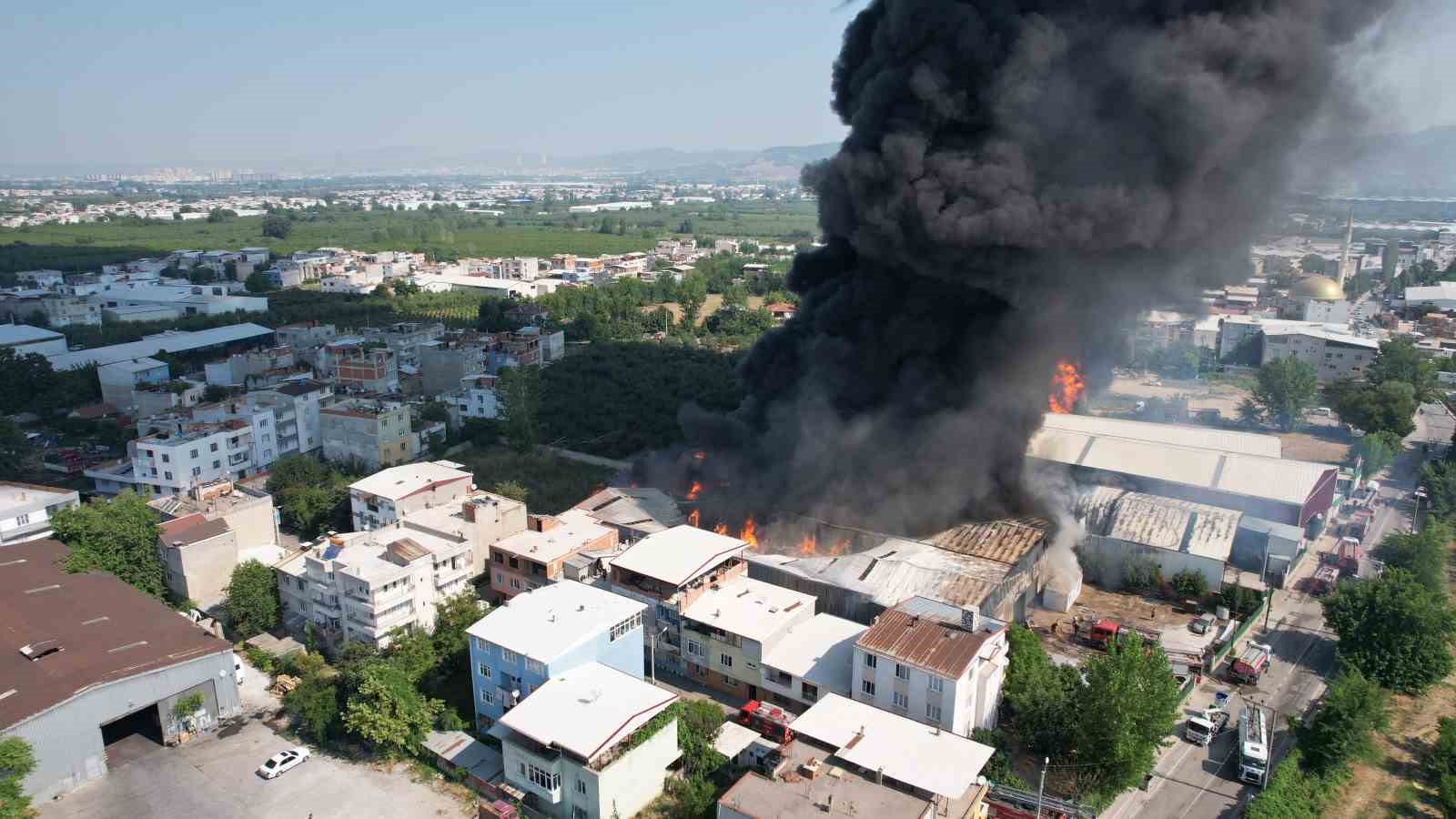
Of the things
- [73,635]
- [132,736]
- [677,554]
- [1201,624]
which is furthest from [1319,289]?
[73,635]

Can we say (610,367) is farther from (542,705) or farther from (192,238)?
(192,238)

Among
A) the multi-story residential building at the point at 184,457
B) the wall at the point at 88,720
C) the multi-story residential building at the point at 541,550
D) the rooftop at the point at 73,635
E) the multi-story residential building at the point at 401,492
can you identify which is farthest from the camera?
the multi-story residential building at the point at 184,457

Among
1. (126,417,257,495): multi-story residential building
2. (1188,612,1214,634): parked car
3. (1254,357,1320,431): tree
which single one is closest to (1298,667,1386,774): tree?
(1188,612,1214,634): parked car

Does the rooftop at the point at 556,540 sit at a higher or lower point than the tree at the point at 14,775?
higher

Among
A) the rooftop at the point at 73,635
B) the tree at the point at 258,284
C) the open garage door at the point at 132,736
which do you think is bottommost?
the open garage door at the point at 132,736

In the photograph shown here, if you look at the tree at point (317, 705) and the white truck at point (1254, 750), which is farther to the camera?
the tree at point (317, 705)

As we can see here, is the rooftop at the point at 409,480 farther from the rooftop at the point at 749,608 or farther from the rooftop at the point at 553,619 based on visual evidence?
the rooftop at the point at 749,608

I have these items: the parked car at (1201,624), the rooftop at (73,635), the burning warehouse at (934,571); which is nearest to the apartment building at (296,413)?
the rooftop at (73,635)

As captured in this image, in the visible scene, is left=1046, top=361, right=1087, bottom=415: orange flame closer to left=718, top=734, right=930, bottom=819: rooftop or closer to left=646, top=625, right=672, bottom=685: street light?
left=646, top=625, right=672, bottom=685: street light
